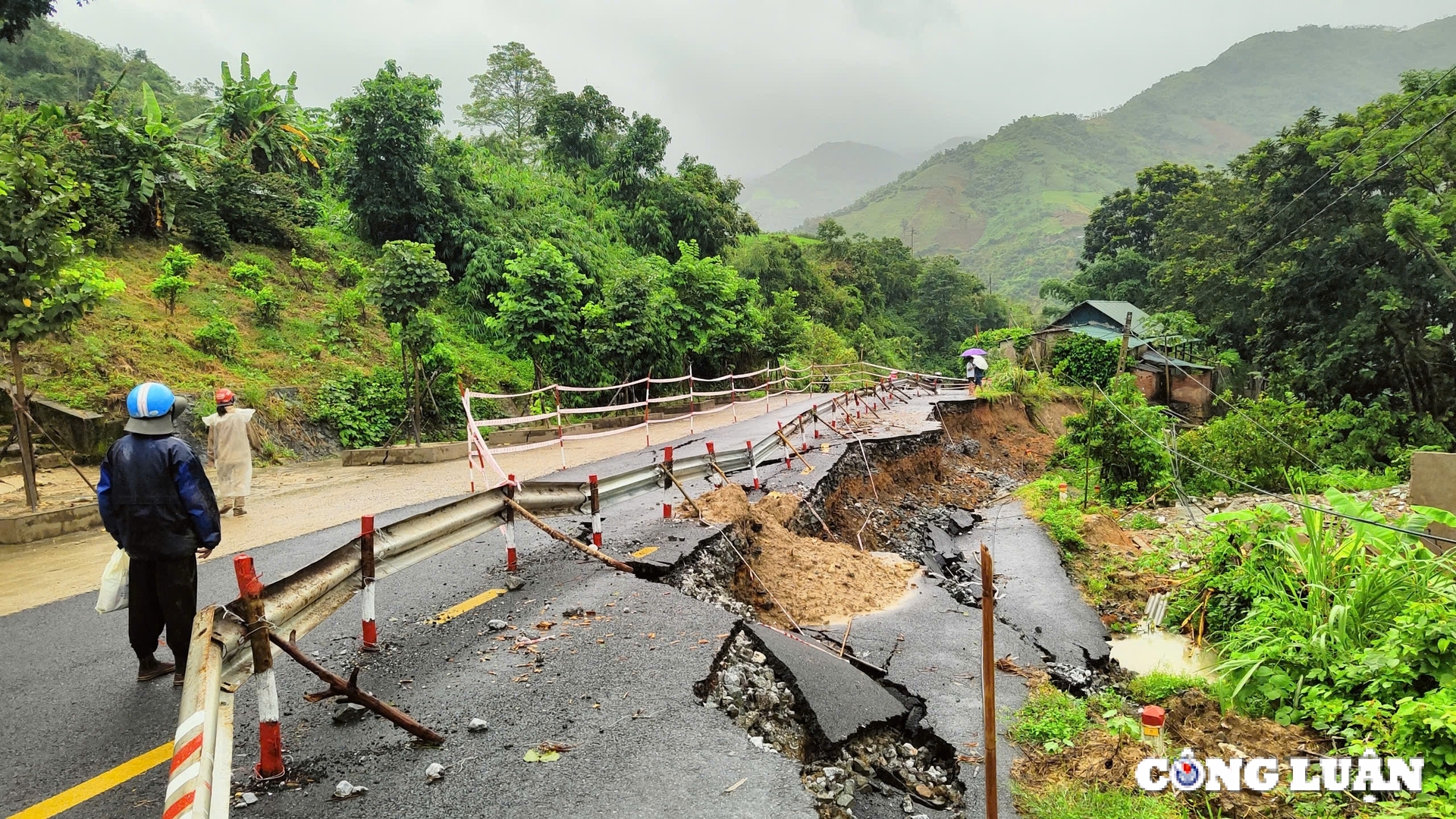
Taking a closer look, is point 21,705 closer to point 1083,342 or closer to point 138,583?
point 138,583

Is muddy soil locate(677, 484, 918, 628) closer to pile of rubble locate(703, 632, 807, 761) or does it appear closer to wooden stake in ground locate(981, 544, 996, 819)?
pile of rubble locate(703, 632, 807, 761)

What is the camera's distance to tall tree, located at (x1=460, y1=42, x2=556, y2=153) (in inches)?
1628

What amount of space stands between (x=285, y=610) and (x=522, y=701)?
1.28 metres

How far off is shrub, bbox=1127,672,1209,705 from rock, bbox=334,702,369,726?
620 centimetres

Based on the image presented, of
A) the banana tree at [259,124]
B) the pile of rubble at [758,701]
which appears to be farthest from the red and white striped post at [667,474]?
the banana tree at [259,124]

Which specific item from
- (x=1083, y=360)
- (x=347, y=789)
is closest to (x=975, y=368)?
(x=1083, y=360)

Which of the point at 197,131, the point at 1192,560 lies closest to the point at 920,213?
the point at 197,131

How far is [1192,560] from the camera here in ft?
32.4

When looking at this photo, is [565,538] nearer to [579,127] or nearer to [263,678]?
[263,678]

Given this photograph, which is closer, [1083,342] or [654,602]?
[654,602]

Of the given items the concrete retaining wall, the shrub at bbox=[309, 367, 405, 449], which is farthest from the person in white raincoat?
the shrub at bbox=[309, 367, 405, 449]

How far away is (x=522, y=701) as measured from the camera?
384 centimetres

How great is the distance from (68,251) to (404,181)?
51.0 ft

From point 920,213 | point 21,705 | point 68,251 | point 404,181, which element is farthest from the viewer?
point 920,213
